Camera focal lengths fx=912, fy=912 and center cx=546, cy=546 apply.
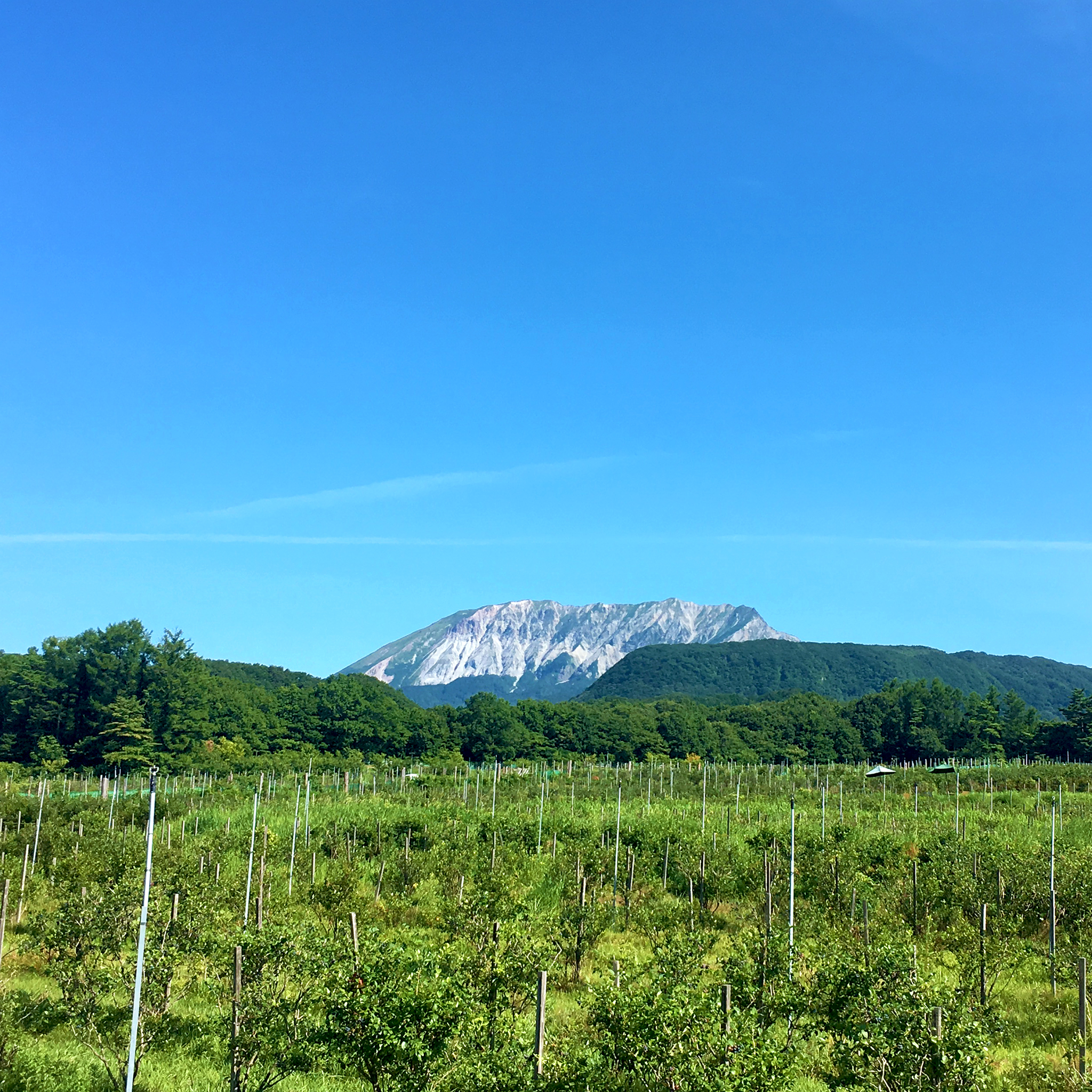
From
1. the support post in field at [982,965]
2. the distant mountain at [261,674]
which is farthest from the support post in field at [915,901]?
the distant mountain at [261,674]

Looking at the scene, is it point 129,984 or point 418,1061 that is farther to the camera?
point 129,984

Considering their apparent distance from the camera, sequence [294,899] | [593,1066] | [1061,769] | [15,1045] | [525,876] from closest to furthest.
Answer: [593,1066]
[15,1045]
[294,899]
[525,876]
[1061,769]

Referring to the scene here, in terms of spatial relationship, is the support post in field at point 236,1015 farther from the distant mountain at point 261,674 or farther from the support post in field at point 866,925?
the distant mountain at point 261,674

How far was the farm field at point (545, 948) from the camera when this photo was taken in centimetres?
1506

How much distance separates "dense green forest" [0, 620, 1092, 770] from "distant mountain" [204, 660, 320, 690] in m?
40.8

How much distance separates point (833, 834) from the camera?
4666 cm

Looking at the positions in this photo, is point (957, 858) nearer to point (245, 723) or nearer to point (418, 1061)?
point (418, 1061)

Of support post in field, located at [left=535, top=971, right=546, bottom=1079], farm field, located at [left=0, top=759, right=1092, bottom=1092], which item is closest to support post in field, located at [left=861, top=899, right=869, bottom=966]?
farm field, located at [left=0, top=759, right=1092, bottom=1092]

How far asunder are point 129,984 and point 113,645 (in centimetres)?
9708

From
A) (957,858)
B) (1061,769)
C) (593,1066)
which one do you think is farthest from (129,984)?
(1061,769)

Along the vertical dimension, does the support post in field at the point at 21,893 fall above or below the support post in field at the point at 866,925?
below

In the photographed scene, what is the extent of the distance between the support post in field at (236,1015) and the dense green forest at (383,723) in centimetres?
8453

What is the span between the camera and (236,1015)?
17.5m

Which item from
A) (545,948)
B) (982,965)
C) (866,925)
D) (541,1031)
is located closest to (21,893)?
(545,948)
